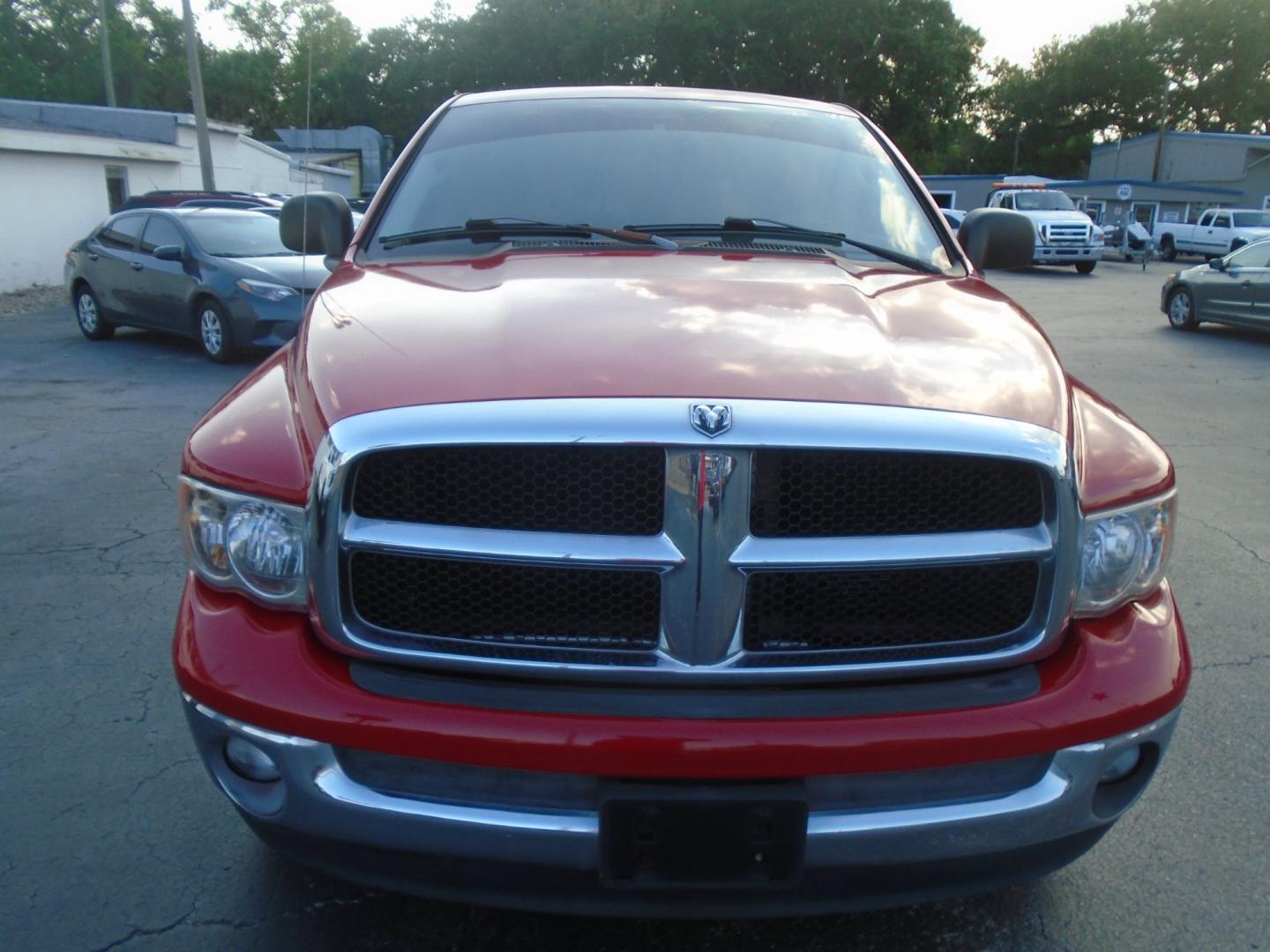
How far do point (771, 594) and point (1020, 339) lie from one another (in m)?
0.90

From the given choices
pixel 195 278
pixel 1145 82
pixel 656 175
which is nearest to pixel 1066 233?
pixel 195 278

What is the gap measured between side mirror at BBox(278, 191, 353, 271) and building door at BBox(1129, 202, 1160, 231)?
1779 inches

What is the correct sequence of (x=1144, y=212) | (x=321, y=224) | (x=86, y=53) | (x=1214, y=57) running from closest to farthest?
(x=321, y=224) → (x=1144, y=212) → (x=86, y=53) → (x=1214, y=57)

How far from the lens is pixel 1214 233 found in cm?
3488

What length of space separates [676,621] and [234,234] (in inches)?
435

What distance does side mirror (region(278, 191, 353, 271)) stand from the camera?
351cm

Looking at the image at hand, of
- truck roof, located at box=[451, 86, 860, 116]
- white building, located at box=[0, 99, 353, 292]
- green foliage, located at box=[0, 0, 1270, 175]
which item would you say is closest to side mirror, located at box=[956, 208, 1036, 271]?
truck roof, located at box=[451, 86, 860, 116]

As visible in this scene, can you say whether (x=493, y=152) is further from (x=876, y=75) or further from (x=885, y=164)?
(x=876, y=75)

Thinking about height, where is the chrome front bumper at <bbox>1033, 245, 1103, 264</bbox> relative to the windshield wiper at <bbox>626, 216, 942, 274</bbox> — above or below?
below

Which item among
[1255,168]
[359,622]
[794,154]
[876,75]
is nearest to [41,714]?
[359,622]

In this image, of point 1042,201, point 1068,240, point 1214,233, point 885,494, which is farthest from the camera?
point 1214,233

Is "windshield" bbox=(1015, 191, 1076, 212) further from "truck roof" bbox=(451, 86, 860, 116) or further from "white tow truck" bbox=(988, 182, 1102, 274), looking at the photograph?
"truck roof" bbox=(451, 86, 860, 116)

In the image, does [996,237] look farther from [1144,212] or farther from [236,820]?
[1144,212]

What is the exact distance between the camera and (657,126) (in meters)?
3.38
